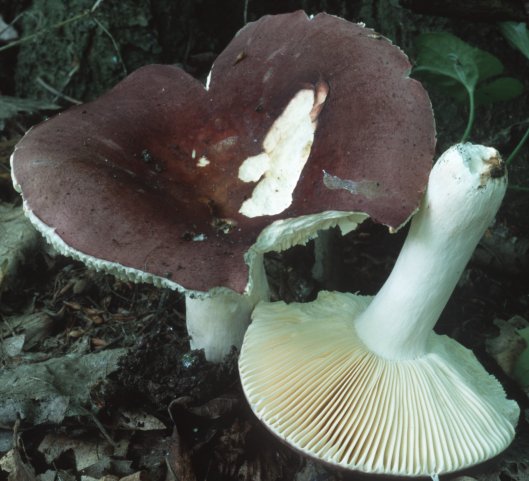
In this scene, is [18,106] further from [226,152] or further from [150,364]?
[150,364]

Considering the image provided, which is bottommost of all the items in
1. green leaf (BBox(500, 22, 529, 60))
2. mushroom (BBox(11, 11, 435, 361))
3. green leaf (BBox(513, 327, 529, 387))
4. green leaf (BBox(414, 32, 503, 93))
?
green leaf (BBox(513, 327, 529, 387))

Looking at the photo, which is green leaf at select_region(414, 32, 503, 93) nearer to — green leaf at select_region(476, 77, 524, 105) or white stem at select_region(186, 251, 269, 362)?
green leaf at select_region(476, 77, 524, 105)

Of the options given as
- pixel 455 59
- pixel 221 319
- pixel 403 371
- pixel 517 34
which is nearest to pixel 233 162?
pixel 221 319

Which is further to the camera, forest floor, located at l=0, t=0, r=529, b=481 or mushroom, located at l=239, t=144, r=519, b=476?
forest floor, located at l=0, t=0, r=529, b=481

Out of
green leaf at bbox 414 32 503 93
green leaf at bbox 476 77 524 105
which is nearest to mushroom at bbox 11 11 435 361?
green leaf at bbox 414 32 503 93

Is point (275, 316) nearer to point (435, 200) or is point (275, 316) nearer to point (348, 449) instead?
point (348, 449)

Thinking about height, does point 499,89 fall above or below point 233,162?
above

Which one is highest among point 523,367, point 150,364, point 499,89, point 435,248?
point 499,89
